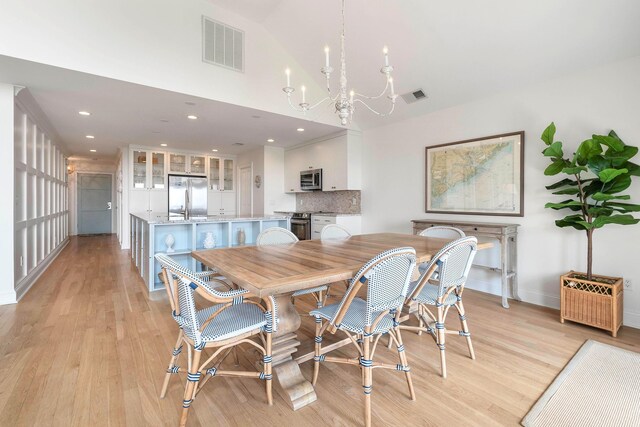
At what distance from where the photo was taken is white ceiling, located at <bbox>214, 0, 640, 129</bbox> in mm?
2662

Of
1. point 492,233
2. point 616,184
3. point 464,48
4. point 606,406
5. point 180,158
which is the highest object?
point 464,48

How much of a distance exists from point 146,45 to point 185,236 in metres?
2.21

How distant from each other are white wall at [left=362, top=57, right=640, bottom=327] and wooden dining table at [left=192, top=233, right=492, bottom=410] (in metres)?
1.78

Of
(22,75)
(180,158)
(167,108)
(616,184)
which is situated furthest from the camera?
(180,158)

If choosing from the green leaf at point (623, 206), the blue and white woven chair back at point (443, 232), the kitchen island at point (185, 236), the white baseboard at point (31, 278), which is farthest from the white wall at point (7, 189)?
the green leaf at point (623, 206)

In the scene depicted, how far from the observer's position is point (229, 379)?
1925 mm

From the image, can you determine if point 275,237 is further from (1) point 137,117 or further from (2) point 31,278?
(2) point 31,278

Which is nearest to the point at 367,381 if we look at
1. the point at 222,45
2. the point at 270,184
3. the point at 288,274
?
the point at 288,274

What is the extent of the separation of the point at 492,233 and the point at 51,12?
481cm

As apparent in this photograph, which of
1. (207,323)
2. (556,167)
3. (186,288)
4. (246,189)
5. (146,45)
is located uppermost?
(146,45)

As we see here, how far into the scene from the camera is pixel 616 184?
103 inches

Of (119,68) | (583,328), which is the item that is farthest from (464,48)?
(119,68)

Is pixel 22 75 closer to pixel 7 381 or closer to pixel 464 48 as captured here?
pixel 7 381

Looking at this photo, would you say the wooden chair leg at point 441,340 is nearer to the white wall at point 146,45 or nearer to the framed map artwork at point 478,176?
the framed map artwork at point 478,176
